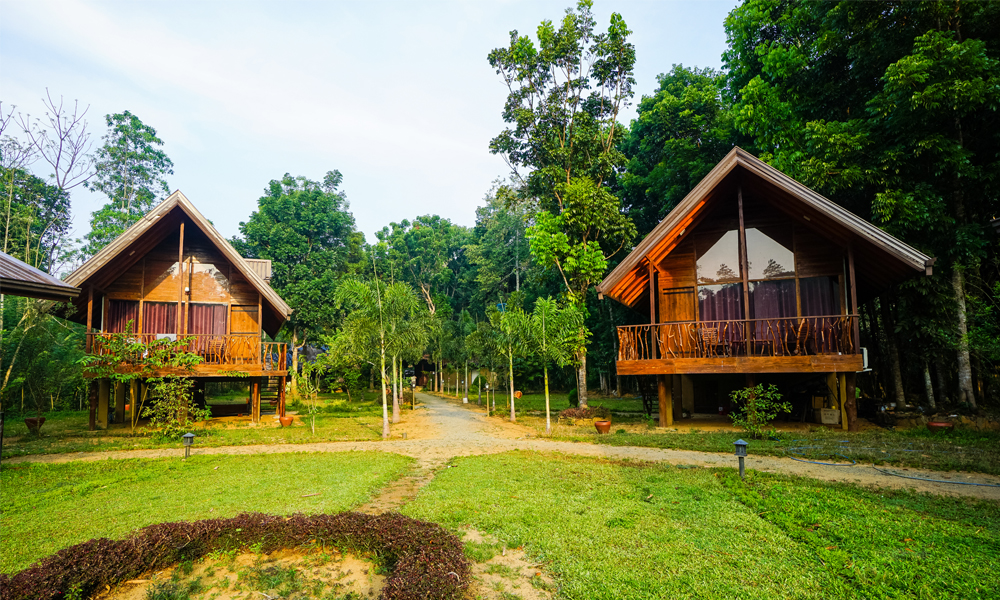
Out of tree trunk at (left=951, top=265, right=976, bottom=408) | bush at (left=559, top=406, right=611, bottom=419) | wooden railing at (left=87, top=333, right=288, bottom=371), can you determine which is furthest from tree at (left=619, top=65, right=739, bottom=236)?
wooden railing at (left=87, top=333, right=288, bottom=371)

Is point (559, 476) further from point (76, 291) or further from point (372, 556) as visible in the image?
point (76, 291)

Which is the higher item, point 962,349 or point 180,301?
point 180,301

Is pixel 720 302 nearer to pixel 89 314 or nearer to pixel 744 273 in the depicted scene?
pixel 744 273

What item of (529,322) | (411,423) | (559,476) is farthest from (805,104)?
(411,423)

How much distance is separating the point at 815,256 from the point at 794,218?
1221 mm

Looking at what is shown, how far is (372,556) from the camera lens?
467 cm

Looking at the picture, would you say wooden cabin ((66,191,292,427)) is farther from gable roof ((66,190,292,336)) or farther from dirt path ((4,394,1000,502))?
dirt path ((4,394,1000,502))

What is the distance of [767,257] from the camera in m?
14.3

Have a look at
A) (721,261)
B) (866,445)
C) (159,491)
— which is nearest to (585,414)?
(721,261)

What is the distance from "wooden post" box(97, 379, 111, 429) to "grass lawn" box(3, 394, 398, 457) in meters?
0.35

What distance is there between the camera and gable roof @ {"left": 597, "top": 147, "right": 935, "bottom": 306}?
1139 centimetres

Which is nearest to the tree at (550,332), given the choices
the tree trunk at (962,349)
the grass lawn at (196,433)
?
the grass lawn at (196,433)

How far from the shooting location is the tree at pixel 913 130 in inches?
449

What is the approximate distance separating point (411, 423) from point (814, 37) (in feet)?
62.1
